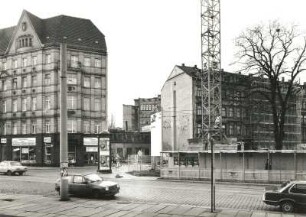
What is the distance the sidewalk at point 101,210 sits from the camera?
17344 mm

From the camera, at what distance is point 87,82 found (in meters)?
62.9

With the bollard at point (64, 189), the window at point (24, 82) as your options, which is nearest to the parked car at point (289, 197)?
the bollard at point (64, 189)

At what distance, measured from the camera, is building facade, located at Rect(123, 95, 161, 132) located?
137688 millimetres

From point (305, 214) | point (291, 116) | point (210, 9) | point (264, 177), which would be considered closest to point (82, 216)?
point (305, 214)

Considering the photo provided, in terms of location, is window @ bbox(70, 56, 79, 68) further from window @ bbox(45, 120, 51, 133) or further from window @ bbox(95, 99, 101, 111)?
window @ bbox(45, 120, 51, 133)

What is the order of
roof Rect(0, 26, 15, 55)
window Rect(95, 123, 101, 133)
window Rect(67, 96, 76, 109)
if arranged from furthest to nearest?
roof Rect(0, 26, 15, 55) < window Rect(95, 123, 101, 133) < window Rect(67, 96, 76, 109)

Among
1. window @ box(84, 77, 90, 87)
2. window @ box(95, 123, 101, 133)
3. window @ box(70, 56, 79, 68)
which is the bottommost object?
window @ box(95, 123, 101, 133)

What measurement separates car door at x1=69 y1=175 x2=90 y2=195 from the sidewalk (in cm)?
187

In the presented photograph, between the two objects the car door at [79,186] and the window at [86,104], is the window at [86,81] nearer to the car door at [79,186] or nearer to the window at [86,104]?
the window at [86,104]

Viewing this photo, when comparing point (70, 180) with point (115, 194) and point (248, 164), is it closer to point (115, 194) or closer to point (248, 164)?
point (115, 194)

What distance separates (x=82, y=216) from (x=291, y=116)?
9961 cm

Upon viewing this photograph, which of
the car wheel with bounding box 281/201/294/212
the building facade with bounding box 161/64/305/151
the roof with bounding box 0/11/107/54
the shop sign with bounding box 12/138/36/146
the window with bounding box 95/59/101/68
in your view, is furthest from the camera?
the building facade with bounding box 161/64/305/151

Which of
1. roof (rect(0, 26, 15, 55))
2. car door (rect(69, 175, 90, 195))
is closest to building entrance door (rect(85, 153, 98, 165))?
roof (rect(0, 26, 15, 55))

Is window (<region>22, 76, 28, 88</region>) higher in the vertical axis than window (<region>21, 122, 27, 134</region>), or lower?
higher
